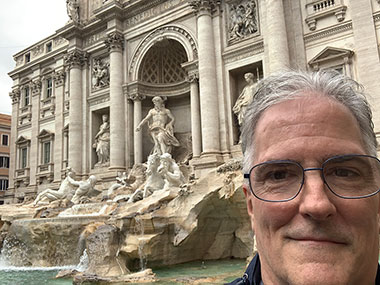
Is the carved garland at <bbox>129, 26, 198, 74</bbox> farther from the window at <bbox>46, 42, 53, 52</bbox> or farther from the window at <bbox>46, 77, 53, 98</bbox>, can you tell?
the window at <bbox>46, 42, 53, 52</bbox>

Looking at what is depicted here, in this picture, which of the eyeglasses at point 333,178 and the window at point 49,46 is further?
the window at point 49,46

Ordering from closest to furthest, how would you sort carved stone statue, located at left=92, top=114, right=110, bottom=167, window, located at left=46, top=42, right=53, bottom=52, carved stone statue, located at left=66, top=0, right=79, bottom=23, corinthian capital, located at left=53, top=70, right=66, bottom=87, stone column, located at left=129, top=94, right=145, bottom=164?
stone column, located at left=129, top=94, right=145, bottom=164
carved stone statue, located at left=92, top=114, right=110, bottom=167
carved stone statue, located at left=66, top=0, right=79, bottom=23
corinthian capital, located at left=53, top=70, right=66, bottom=87
window, located at left=46, top=42, right=53, bottom=52

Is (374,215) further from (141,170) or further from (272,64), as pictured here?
(141,170)

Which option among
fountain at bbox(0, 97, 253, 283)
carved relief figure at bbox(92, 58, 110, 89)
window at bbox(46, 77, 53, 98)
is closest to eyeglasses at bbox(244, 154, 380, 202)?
fountain at bbox(0, 97, 253, 283)

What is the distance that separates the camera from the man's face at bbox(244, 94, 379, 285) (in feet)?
2.85

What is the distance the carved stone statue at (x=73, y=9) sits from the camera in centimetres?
2105

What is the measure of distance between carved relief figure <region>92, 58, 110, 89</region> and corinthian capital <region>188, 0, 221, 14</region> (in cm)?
680

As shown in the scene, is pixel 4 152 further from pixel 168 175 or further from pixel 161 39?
pixel 168 175

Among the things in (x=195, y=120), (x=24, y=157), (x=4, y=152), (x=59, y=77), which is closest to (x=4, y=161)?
(x=4, y=152)

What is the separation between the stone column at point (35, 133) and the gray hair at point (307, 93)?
80.1 ft

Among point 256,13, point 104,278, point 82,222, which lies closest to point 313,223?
point 104,278

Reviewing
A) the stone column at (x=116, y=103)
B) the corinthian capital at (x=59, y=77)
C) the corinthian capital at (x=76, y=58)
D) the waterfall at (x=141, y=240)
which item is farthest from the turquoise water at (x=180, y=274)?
the corinthian capital at (x=59, y=77)

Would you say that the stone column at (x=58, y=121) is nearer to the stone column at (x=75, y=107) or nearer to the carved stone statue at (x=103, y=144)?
the stone column at (x=75, y=107)

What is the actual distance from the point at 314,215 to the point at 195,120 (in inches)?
592
